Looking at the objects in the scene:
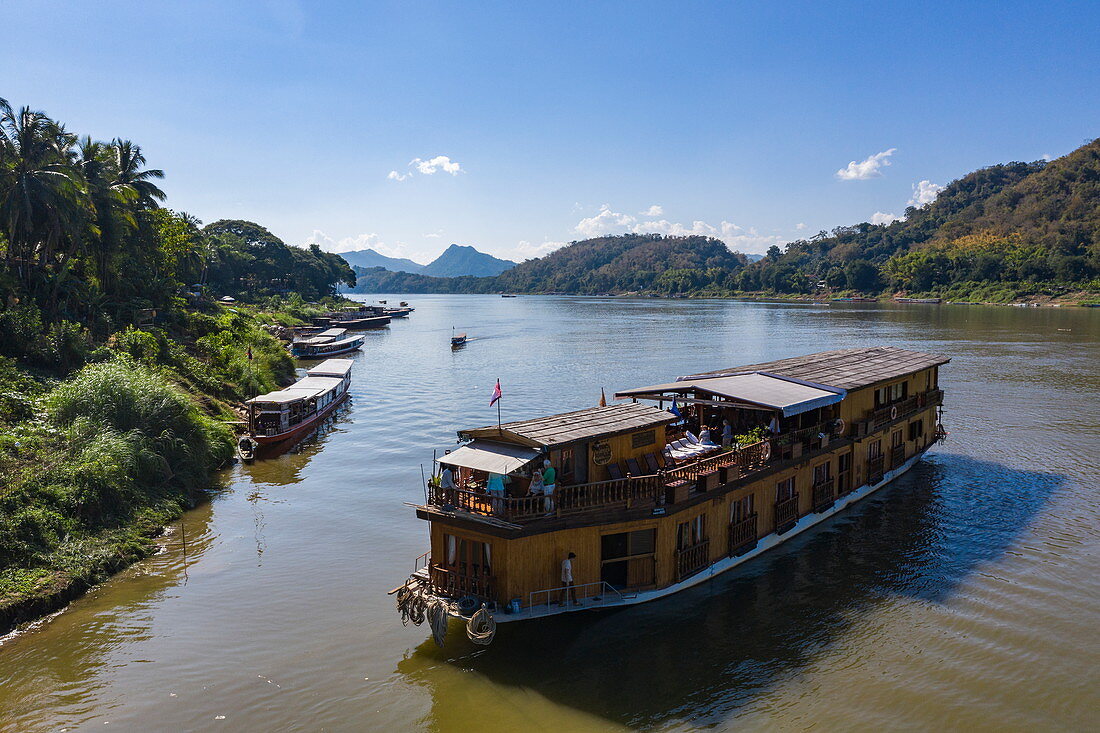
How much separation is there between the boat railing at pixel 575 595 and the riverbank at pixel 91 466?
12.7 meters

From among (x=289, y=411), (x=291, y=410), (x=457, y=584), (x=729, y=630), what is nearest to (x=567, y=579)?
(x=457, y=584)

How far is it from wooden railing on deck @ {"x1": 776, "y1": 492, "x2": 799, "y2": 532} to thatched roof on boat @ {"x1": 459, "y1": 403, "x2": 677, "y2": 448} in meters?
4.78

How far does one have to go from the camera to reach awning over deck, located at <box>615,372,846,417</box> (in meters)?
20.7

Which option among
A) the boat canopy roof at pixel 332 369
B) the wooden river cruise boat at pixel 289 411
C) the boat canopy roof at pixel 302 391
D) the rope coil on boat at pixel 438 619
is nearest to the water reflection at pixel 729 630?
the rope coil on boat at pixel 438 619

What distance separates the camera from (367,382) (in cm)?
5891

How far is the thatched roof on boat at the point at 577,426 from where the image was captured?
632 inches

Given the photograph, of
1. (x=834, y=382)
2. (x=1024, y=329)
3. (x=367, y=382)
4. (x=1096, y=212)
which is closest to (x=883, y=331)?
(x=1024, y=329)

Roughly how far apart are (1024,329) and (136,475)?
10147 centimetres

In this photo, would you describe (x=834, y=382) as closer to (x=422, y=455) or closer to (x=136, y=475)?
(x=422, y=455)

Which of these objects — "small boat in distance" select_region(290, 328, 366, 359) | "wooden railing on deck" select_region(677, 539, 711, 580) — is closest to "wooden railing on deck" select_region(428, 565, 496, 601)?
"wooden railing on deck" select_region(677, 539, 711, 580)

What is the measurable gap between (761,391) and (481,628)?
11.9 metres

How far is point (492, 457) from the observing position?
15812 mm

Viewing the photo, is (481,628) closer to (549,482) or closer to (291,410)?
(549,482)

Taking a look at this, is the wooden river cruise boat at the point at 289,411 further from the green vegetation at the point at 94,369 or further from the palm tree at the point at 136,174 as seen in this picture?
the palm tree at the point at 136,174
